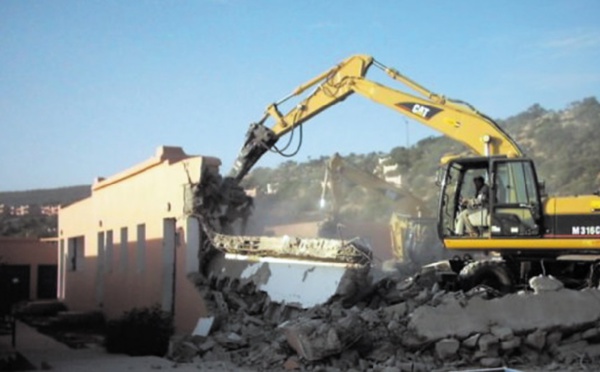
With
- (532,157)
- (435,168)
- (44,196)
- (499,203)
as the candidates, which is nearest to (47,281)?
(532,157)

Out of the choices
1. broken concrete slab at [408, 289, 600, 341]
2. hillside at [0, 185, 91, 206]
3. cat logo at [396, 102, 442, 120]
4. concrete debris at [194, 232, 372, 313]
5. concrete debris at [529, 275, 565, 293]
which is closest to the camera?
broken concrete slab at [408, 289, 600, 341]

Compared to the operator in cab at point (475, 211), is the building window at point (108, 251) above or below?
below

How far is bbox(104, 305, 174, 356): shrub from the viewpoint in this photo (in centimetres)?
1680

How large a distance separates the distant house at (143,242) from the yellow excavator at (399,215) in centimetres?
687

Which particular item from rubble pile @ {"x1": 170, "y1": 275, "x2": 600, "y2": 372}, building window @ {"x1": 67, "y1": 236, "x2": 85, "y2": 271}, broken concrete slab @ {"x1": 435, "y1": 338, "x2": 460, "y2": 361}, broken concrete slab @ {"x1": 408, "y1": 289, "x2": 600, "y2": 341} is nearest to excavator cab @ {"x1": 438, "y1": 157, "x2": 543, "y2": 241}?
rubble pile @ {"x1": 170, "y1": 275, "x2": 600, "y2": 372}

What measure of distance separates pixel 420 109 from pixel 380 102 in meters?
1.34

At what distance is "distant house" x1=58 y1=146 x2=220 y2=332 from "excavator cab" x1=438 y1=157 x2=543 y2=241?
678 centimetres

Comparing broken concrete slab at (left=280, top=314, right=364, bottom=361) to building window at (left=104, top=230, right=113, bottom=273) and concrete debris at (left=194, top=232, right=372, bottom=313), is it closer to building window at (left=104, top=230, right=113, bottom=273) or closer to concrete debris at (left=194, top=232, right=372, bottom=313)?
concrete debris at (left=194, top=232, right=372, bottom=313)

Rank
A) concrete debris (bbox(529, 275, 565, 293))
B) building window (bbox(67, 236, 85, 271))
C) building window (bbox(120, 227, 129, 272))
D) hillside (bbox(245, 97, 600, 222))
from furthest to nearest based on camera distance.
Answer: hillside (bbox(245, 97, 600, 222)), building window (bbox(67, 236, 85, 271)), building window (bbox(120, 227, 129, 272)), concrete debris (bbox(529, 275, 565, 293))

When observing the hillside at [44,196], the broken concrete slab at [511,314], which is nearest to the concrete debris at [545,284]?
the broken concrete slab at [511,314]

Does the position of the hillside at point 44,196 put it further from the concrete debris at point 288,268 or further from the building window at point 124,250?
the concrete debris at point 288,268

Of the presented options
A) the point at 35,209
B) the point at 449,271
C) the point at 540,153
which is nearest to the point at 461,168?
the point at 449,271

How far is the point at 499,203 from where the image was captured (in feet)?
45.0

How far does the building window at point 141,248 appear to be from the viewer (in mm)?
23031
